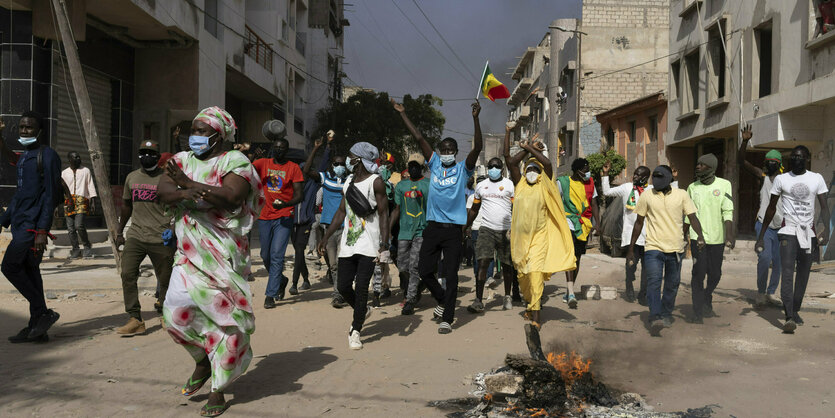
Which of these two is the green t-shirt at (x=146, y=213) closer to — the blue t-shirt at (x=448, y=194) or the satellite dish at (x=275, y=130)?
the satellite dish at (x=275, y=130)

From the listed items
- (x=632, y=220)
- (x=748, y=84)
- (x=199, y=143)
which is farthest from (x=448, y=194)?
(x=748, y=84)

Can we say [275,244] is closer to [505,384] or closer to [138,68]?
[505,384]

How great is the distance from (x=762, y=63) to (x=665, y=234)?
42.8 feet

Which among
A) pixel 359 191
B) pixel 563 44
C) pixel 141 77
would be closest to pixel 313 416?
pixel 359 191

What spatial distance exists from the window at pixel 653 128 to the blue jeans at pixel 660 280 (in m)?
21.4

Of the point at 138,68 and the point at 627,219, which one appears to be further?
the point at 138,68

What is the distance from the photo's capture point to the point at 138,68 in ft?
61.5

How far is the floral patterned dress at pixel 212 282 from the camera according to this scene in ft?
13.9

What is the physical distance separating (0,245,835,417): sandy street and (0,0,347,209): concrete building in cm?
602

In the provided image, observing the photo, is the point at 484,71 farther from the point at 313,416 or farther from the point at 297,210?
the point at 313,416

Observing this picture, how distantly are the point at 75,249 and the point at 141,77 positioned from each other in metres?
7.73

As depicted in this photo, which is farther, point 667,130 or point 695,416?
point 667,130

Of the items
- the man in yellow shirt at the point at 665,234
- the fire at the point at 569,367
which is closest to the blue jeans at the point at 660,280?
the man in yellow shirt at the point at 665,234

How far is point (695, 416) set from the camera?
4160 mm
